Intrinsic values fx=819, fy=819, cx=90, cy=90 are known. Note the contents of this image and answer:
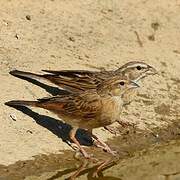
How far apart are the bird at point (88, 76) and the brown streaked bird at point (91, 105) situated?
0.35m

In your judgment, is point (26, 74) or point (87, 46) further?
point (87, 46)

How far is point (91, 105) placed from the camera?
1017 cm

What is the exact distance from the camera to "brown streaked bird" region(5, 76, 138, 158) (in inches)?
398

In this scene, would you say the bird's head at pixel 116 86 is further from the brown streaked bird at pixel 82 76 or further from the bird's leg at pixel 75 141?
the bird's leg at pixel 75 141

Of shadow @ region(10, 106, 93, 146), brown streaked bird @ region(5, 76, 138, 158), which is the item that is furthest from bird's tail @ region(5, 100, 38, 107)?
shadow @ region(10, 106, 93, 146)

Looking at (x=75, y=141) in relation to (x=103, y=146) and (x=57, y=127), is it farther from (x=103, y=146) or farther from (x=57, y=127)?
(x=57, y=127)

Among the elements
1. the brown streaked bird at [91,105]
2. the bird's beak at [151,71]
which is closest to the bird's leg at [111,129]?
the brown streaked bird at [91,105]

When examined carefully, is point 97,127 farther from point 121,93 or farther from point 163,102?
point 163,102

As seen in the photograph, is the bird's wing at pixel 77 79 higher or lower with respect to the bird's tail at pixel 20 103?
higher

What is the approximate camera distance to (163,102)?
11.8m

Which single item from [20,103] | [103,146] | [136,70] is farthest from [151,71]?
[20,103]

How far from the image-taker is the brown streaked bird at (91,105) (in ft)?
33.2

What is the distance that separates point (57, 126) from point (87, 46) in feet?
7.86

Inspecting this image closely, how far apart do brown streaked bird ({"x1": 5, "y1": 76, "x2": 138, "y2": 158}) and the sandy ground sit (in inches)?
14.0
